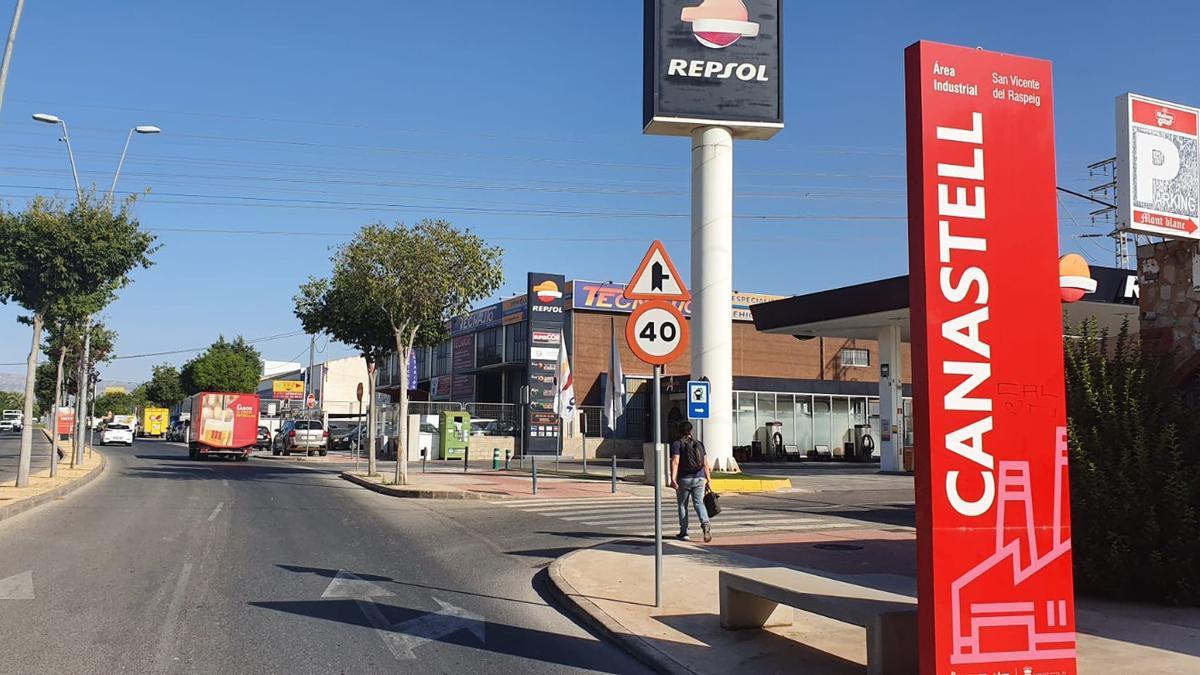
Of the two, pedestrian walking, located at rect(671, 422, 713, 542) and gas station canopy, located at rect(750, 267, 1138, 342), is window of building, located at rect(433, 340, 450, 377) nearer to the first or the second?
gas station canopy, located at rect(750, 267, 1138, 342)

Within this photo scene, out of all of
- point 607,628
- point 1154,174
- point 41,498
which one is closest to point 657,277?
point 607,628

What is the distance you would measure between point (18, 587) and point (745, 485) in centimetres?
1720

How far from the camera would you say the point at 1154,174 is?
29.1 feet

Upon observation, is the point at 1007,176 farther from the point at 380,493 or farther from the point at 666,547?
the point at 380,493

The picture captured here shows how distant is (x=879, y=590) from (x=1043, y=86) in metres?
3.74

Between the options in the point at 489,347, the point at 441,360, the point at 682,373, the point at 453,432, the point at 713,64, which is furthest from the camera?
the point at 441,360

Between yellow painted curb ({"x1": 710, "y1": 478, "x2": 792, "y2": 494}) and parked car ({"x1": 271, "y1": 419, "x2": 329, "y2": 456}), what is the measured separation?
2893 centimetres

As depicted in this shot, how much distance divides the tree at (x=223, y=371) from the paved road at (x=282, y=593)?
71.8 metres

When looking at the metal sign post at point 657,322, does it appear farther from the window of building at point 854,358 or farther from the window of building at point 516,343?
the window of building at point 854,358

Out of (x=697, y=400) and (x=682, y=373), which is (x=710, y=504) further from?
(x=682, y=373)

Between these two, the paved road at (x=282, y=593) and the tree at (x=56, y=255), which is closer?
the paved road at (x=282, y=593)

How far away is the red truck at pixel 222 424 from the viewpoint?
133 feet

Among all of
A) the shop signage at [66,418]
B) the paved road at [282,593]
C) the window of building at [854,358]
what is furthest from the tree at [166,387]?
the paved road at [282,593]

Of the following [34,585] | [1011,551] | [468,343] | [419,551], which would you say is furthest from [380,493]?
[468,343]
